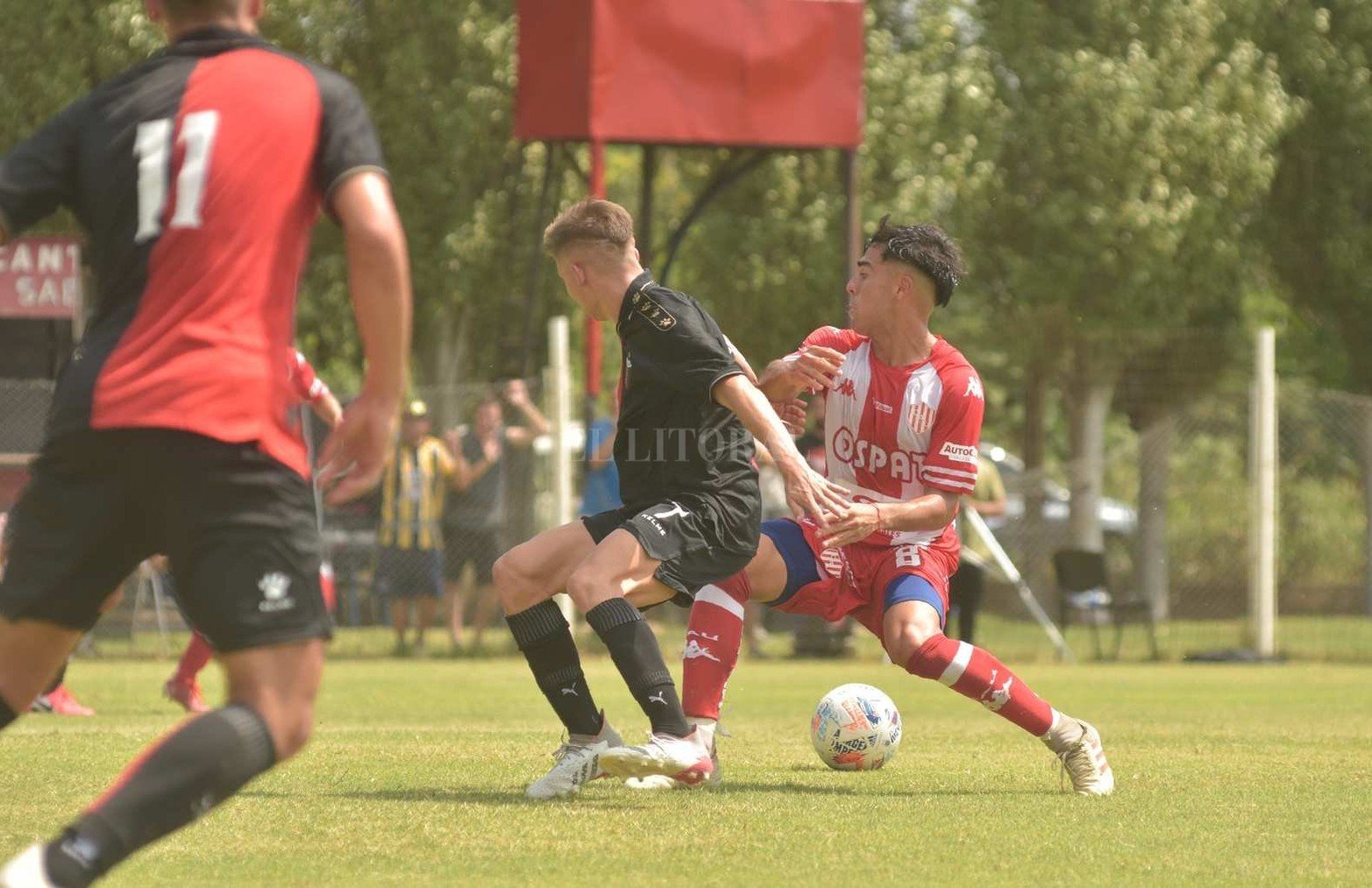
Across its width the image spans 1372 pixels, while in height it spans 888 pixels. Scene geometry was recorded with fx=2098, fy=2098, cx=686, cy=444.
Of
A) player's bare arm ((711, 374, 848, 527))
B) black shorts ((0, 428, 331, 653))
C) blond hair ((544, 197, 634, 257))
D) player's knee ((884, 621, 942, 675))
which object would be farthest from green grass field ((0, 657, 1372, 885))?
blond hair ((544, 197, 634, 257))

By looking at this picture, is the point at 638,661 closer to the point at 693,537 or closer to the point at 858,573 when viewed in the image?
the point at 693,537

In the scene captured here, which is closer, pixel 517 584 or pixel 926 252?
pixel 517 584

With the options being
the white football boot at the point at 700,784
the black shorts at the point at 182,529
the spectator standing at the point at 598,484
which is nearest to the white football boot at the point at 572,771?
the white football boot at the point at 700,784

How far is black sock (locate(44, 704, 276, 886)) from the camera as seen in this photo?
3771 mm

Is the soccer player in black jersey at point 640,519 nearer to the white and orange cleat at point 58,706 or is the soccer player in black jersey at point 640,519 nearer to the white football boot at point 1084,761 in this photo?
the white football boot at point 1084,761

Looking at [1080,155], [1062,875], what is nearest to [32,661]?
[1062,875]

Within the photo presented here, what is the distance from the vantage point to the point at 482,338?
2686cm

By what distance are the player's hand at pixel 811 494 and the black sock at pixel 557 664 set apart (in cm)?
90

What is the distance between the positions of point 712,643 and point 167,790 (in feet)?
12.0

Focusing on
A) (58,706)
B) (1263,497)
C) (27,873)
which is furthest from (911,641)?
(1263,497)

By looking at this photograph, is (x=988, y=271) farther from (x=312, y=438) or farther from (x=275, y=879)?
(x=275, y=879)

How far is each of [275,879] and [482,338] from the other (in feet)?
71.8

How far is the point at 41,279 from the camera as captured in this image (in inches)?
650

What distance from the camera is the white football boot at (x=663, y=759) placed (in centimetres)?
636
